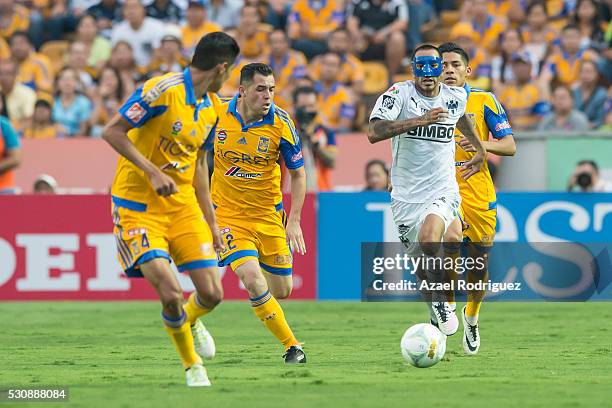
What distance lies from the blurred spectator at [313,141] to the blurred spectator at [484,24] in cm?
446

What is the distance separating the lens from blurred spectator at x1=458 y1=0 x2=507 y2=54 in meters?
20.7

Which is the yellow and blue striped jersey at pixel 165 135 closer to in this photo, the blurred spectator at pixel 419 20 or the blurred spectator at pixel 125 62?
the blurred spectator at pixel 125 62

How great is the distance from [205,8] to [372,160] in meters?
6.10

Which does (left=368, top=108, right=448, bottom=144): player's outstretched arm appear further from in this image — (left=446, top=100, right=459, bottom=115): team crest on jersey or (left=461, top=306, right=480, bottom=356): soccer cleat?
(left=461, top=306, right=480, bottom=356): soccer cleat

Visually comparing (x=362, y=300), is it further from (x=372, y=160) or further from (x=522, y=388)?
(x=522, y=388)

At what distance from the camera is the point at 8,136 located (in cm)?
1639

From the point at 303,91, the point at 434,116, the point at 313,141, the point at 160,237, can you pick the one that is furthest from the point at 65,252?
the point at 160,237

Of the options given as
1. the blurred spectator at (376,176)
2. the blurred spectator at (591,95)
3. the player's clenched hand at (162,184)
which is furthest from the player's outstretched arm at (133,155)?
the blurred spectator at (591,95)

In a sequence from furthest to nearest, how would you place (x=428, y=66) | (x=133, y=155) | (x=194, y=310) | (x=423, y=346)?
1. (x=428, y=66)
2. (x=194, y=310)
3. (x=423, y=346)
4. (x=133, y=155)

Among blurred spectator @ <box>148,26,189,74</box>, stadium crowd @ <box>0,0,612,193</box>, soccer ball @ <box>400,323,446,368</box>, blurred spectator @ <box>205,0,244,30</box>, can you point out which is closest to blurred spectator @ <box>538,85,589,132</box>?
stadium crowd @ <box>0,0,612,193</box>

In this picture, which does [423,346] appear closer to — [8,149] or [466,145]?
[466,145]

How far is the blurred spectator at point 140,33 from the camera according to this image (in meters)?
21.3

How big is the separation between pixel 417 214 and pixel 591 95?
876 centimetres

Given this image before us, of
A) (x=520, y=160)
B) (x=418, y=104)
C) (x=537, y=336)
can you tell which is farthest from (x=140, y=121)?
(x=520, y=160)
